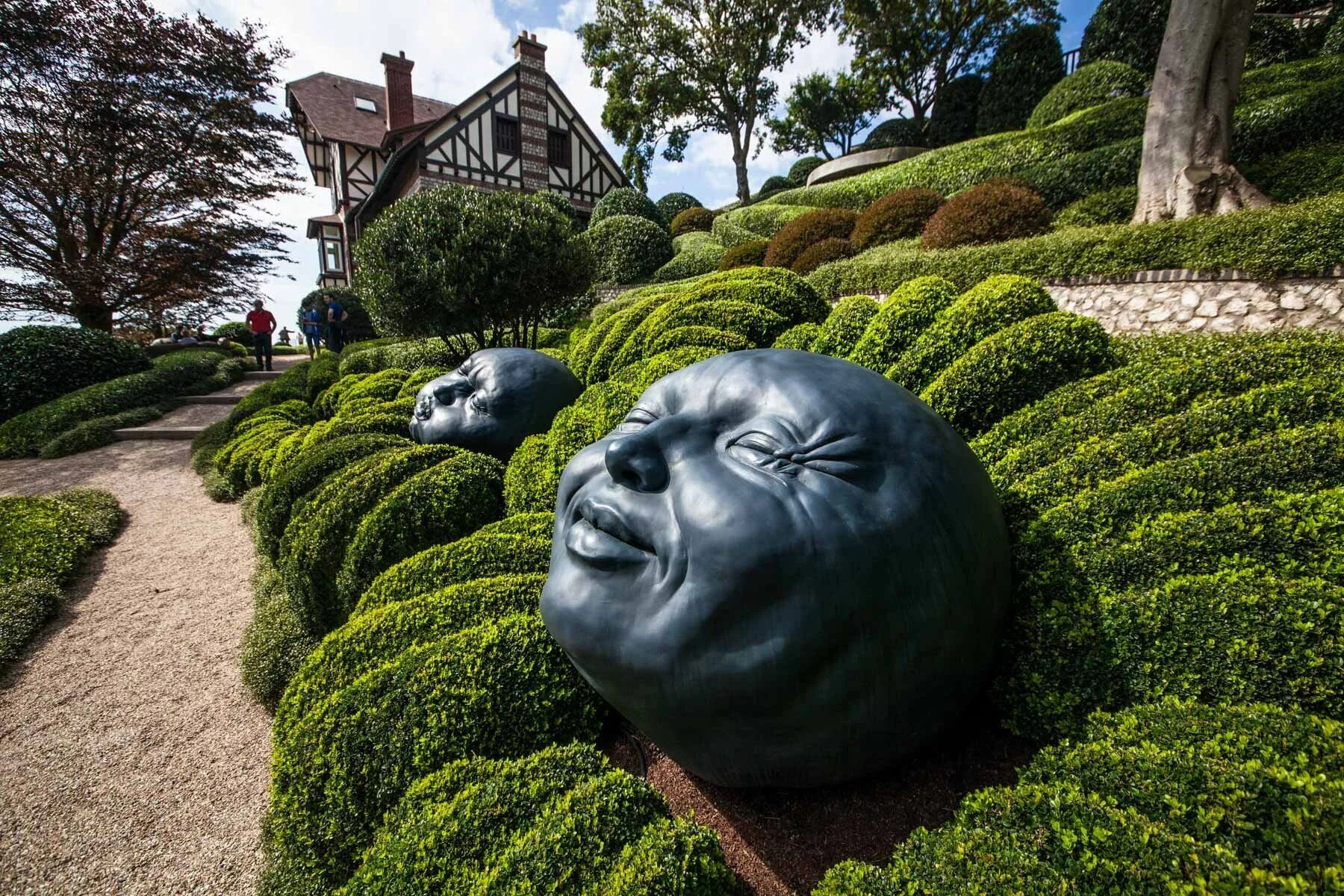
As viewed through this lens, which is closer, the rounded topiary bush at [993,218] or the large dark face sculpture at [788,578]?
the large dark face sculpture at [788,578]

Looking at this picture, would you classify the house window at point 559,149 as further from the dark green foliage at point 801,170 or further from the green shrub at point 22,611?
the green shrub at point 22,611

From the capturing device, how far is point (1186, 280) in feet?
18.3

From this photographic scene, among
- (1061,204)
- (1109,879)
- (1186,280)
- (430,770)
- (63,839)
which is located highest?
(1061,204)

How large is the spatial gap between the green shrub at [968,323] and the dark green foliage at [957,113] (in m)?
22.6

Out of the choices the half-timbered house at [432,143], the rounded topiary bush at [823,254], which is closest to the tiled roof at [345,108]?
the half-timbered house at [432,143]

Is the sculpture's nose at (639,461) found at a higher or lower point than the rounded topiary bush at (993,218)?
lower

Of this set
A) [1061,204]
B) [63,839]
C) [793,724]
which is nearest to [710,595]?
[793,724]

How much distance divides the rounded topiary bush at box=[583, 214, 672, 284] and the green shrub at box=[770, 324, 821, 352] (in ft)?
45.9

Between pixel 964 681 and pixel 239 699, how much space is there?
427cm

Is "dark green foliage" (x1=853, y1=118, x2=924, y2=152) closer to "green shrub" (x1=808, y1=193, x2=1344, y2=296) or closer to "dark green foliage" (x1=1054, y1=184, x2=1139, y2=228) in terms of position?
"dark green foliage" (x1=1054, y1=184, x2=1139, y2=228)

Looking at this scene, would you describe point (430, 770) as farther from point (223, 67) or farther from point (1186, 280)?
point (223, 67)

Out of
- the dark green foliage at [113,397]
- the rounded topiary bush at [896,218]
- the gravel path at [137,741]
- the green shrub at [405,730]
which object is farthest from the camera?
the rounded topiary bush at [896,218]

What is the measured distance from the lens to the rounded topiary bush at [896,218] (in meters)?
11.1

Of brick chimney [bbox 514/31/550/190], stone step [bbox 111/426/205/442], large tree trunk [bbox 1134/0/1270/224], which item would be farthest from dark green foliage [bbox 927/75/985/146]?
stone step [bbox 111/426/205/442]
